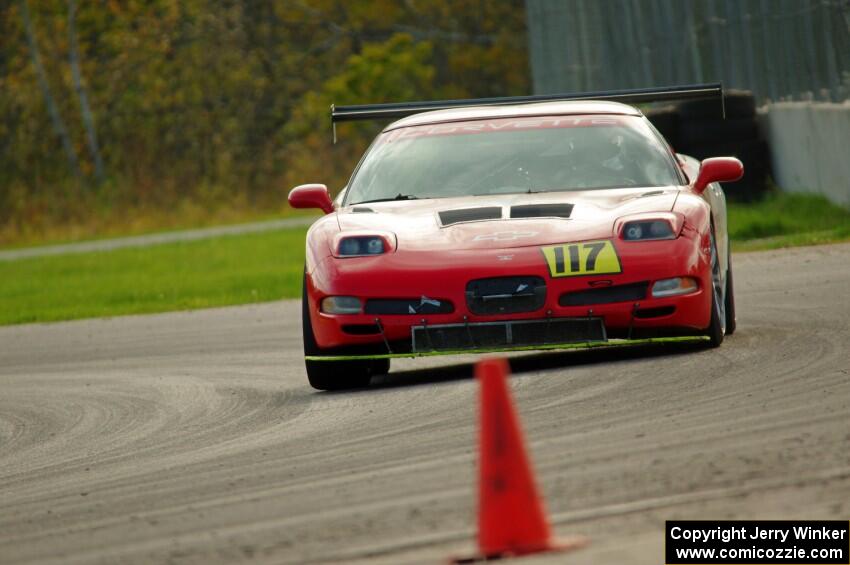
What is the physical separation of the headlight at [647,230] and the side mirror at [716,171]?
85 cm

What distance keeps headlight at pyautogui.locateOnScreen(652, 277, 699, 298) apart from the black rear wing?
215 centimetres

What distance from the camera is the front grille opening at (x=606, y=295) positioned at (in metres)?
8.10

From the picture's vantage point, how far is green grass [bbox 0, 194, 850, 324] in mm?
17359

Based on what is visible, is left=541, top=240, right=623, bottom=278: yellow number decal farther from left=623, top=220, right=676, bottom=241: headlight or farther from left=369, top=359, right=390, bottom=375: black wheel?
left=369, top=359, right=390, bottom=375: black wheel

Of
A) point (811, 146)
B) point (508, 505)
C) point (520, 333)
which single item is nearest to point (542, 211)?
point (520, 333)

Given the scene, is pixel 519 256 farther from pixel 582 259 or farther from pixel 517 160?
pixel 517 160

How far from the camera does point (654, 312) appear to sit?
820cm

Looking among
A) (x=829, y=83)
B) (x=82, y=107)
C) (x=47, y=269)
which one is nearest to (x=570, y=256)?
(x=829, y=83)

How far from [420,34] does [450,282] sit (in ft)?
124

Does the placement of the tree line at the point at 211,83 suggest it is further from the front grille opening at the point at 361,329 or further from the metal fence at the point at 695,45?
the front grille opening at the point at 361,329

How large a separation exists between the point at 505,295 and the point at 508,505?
3.61m

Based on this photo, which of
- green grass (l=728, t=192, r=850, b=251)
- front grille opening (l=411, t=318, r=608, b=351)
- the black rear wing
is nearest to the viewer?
front grille opening (l=411, t=318, r=608, b=351)

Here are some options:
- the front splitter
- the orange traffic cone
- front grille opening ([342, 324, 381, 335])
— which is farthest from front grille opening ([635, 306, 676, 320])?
the orange traffic cone

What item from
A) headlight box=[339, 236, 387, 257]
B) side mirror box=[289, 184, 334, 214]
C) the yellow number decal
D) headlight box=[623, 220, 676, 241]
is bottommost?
the yellow number decal
